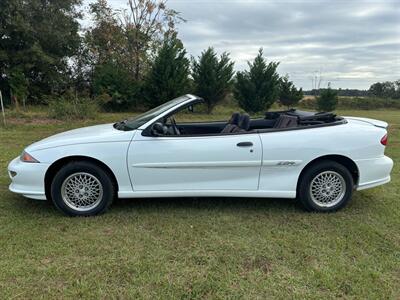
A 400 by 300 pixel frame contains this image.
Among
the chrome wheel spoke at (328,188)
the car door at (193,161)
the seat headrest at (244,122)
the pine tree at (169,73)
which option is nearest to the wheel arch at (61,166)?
the car door at (193,161)

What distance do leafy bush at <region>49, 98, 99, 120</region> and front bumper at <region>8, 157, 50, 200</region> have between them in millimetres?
9385

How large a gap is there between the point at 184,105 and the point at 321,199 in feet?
6.36

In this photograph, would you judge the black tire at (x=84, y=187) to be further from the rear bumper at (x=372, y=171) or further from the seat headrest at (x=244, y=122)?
the rear bumper at (x=372, y=171)

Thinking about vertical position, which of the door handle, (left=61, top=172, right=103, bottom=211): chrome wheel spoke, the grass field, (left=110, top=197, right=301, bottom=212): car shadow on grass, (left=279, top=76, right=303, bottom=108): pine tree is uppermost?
(left=279, top=76, right=303, bottom=108): pine tree

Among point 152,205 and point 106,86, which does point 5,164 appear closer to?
point 152,205

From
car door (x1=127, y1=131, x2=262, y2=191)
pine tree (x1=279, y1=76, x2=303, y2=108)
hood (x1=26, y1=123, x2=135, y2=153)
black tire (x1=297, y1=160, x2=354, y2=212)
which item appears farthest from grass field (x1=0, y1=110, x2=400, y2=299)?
pine tree (x1=279, y1=76, x2=303, y2=108)

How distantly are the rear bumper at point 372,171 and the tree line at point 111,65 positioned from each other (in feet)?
43.0

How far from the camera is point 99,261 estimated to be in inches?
107

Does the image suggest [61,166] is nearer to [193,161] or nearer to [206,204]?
[193,161]

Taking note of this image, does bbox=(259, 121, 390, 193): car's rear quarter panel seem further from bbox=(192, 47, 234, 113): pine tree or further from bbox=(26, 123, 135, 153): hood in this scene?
bbox=(192, 47, 234, 113): pine tree

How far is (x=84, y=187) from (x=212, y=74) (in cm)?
1549

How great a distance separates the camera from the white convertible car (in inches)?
139

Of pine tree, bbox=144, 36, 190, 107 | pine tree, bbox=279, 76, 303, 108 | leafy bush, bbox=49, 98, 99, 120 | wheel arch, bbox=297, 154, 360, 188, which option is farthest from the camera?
pine tree, bbox=279, 76, 303, 108

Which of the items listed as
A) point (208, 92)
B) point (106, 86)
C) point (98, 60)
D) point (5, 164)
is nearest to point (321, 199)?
point (5, 164)
